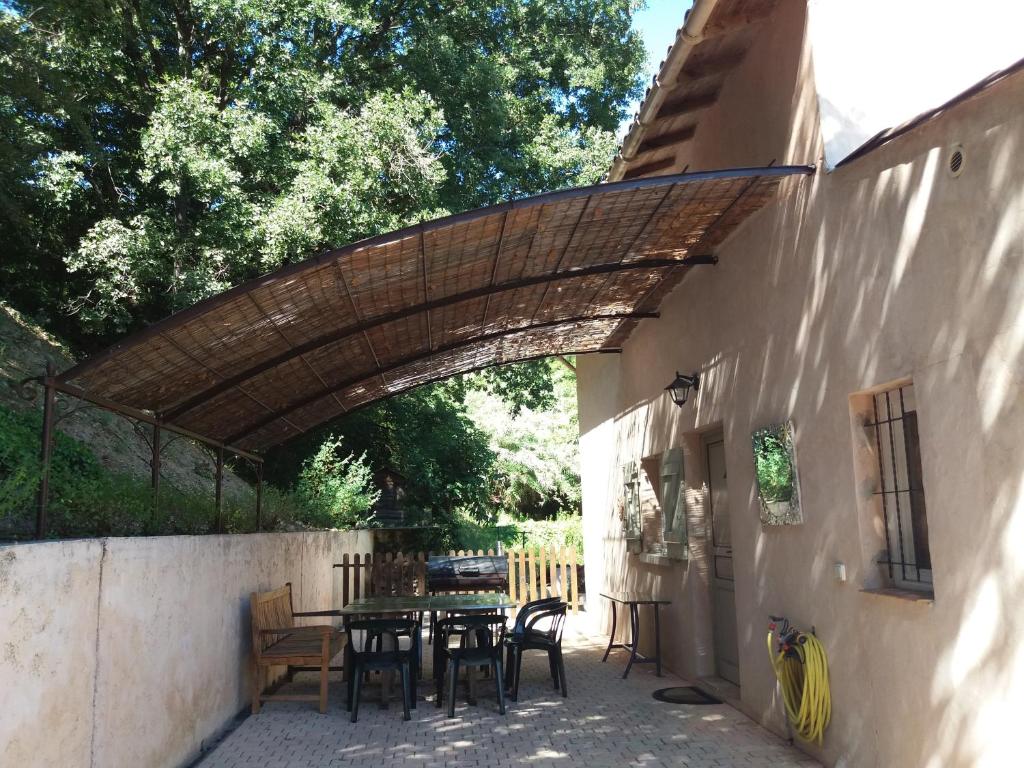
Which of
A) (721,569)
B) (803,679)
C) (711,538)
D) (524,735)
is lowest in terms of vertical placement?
(524,735)

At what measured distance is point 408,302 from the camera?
6.85m

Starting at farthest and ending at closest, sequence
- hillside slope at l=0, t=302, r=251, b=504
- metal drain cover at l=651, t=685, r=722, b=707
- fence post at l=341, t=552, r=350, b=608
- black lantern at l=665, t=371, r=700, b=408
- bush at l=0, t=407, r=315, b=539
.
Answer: fence post at l=341, t=552, r=350, b=608 < hillside slope at l=0, t=302, r=251, b=504 < black lantern at l=665, t=371, r=700, b=408 < metal drain cover at l=651, t=685, r=722, b=707 < bush at l=0, t=407, r=315, b=539

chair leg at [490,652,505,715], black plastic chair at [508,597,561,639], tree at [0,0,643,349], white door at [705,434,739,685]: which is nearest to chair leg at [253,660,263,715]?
chair leg at [490,652,505,715]

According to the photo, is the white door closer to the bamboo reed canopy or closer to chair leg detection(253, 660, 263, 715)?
the bamboo reed canopy

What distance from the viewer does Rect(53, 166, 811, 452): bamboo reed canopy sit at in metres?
5.19

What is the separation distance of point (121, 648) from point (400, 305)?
11.2 ft

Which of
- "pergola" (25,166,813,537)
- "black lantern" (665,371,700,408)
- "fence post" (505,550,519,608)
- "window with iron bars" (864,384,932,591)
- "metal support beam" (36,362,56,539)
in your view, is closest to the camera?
"metal support beam" (36,362,56,539)

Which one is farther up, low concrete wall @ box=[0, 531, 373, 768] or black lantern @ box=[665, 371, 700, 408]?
black lantern @ box=[665, 371, 700, 408]

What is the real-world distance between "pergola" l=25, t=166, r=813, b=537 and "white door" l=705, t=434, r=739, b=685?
1790 millimetres

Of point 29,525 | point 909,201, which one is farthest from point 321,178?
point 909,201

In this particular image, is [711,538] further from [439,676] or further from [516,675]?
[439,676]

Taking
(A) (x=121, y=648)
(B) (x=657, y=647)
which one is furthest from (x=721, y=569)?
(A) (x=121, y=648)

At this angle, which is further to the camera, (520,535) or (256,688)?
(520,535)

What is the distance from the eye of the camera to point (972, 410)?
11.8ft
